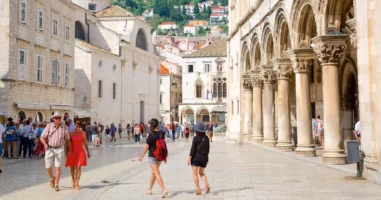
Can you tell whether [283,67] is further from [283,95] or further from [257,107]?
[257,107]

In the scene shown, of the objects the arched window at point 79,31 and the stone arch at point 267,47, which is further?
the arched window at point 79,31

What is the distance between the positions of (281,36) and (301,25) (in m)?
3.04

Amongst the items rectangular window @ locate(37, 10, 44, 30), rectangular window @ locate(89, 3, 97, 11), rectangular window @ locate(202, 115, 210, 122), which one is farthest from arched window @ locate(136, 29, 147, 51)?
rectangular window @ locate(202, 115, 210, 122)

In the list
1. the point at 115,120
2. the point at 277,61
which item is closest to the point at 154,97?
the point at 115,120

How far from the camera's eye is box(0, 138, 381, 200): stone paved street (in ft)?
32.7

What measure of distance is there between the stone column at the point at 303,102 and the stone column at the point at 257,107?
359 inches

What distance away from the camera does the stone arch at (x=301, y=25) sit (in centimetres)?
1809

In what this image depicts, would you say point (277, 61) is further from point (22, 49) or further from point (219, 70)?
point (219, 70)

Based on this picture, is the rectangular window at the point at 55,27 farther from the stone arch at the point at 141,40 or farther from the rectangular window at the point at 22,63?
the stone arch at the point at 141,40

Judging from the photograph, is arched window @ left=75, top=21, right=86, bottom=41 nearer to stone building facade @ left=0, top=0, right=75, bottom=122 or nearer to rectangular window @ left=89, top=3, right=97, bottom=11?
rectangular window @ left=89, top=3, right=97, bottom=11

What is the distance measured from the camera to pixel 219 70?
A: 252ft

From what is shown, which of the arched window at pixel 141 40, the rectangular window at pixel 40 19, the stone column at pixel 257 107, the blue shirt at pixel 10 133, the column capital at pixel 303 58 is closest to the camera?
the column capital at pixel 303 58

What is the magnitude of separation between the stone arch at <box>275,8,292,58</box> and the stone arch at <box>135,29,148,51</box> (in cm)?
3402

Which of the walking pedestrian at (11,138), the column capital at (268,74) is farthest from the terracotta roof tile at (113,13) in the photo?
the walking pedestrian at (11,138)
